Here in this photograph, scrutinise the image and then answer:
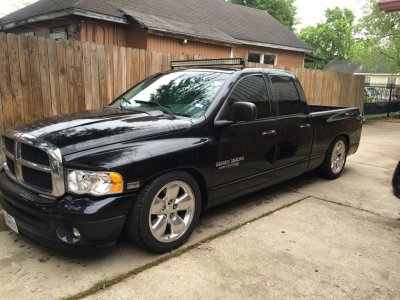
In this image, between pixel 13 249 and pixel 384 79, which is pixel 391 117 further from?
pixel 384 79

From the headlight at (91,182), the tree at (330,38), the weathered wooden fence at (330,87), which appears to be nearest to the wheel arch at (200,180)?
the headlight at (91,182)

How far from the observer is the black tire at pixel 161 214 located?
10.6 ft

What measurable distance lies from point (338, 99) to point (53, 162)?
12.3 m

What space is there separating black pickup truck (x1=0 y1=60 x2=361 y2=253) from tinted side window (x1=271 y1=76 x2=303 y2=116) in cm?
2

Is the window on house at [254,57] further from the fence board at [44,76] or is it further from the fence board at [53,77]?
the fence board at [44,76]

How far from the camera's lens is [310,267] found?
3.37 m

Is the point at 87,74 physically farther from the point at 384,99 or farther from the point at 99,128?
the point at 384,99

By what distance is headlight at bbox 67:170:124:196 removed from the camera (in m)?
3.00

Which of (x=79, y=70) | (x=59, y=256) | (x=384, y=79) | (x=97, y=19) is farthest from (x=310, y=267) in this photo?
(x=384, y=79)

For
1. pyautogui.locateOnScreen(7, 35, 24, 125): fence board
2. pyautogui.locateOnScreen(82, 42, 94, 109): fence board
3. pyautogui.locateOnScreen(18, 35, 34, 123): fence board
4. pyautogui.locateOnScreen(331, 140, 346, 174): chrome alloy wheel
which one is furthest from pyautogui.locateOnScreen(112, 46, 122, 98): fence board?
pyautogui.locateOnScreen(331, 140, 346, 174): chrome alloy wheel

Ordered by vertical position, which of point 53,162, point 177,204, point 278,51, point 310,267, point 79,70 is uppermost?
point 278,51

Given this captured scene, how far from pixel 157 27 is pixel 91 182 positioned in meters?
Result: 10.2

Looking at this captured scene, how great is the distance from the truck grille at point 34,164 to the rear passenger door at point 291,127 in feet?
9.23

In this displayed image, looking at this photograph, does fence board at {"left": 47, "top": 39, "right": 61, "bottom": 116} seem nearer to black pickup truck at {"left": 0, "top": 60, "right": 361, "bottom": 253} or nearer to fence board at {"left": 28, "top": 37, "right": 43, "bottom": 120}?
fence board at {"left": 28, "top": 37, "right": 43, "bottom": 120}
